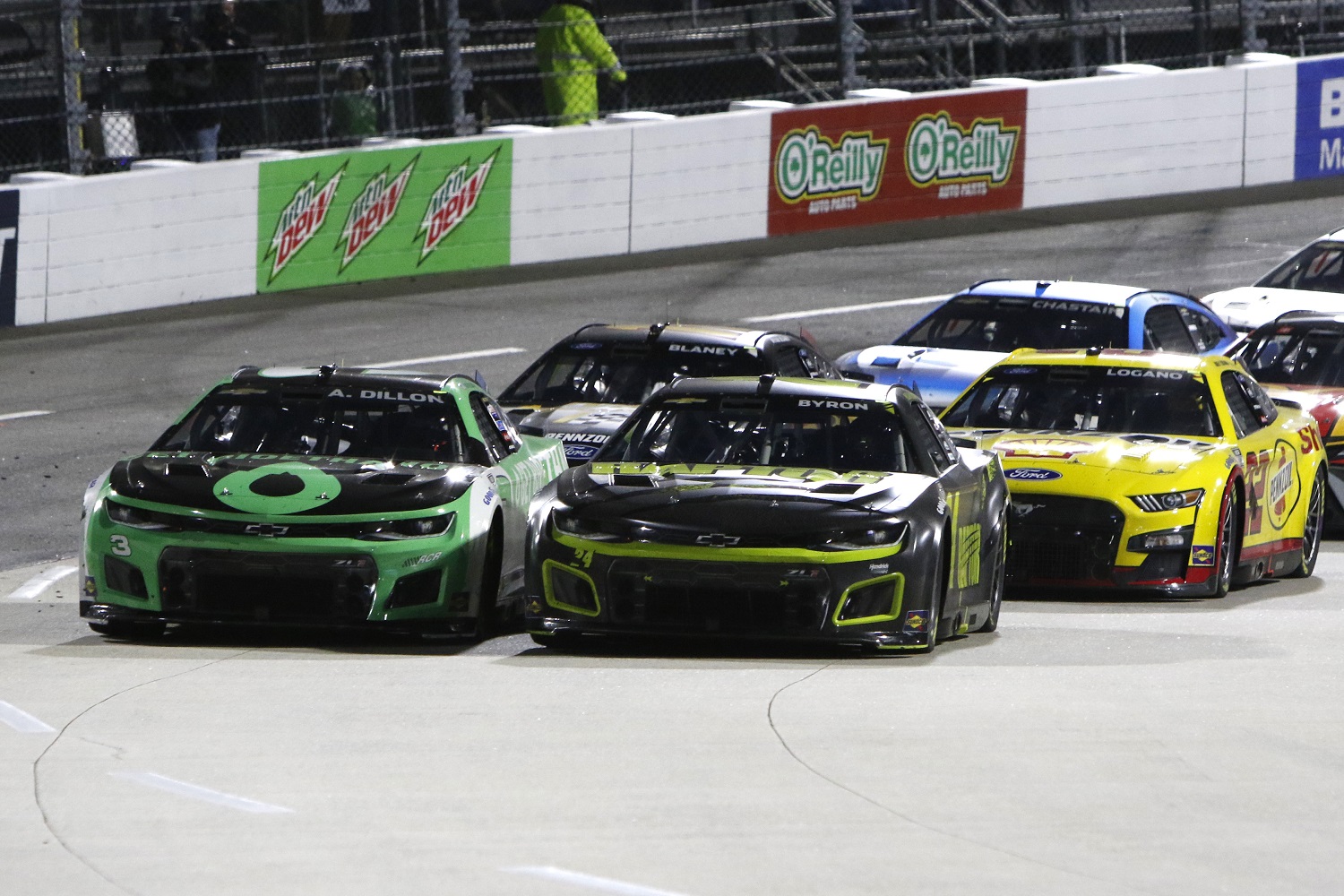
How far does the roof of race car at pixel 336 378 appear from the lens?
10648mm

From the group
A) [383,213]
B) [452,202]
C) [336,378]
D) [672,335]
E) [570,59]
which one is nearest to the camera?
Result: [336,378]

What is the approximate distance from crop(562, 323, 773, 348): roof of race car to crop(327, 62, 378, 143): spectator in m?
7.76

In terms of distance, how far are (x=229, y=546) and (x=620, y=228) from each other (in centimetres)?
1385

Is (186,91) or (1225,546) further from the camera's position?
(186,91)

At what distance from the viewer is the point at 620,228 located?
23094 millimetres

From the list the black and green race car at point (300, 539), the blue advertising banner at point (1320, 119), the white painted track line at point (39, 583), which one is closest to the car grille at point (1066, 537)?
the black and green race car at point (300, 539)

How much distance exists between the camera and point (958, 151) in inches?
973

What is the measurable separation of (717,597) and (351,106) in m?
13.1

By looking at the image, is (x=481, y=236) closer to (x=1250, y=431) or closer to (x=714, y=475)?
(x=1250, y=431)

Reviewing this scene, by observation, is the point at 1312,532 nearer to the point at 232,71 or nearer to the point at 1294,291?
the point at 1294,291

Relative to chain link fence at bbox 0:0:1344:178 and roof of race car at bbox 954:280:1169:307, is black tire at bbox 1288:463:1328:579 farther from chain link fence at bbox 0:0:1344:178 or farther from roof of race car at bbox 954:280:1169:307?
chain link fence at bbox 0:0:1344:178

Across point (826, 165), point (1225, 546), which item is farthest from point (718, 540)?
point (826, 165)

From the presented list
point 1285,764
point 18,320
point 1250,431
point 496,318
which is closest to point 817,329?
point 496,318

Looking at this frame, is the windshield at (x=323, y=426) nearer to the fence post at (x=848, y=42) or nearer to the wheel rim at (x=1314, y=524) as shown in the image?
the wheel rim at (x=1314, y=524)
